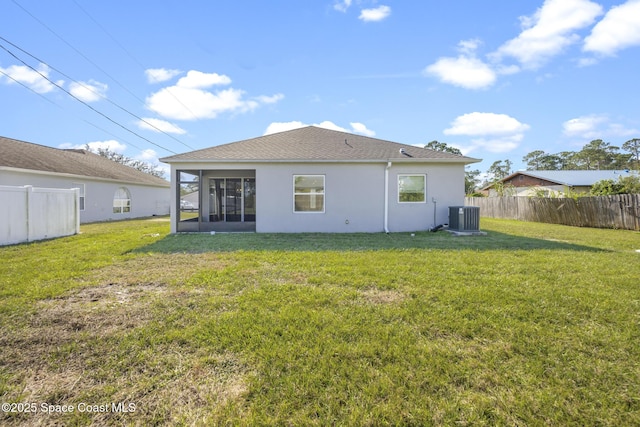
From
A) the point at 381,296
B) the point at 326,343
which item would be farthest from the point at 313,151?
the point at 326,343

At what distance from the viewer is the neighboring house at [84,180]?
1262 centimetres

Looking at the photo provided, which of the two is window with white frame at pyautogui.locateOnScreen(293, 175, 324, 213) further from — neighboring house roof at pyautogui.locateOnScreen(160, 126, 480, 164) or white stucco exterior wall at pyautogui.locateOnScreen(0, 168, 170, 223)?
white stucco exterior wall at pyautogui.locateOnScreen(0, 168, 170, 223)

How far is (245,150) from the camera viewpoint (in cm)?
1069

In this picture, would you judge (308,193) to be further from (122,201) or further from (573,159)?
(573,159)

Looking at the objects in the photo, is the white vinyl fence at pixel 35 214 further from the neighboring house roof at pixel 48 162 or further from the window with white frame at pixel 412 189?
the window with white frame at pixel 412 189

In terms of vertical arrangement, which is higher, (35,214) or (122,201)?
(122,201)

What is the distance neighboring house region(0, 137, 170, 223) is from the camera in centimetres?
1262

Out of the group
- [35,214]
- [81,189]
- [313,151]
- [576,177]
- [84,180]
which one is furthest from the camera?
[576,177]

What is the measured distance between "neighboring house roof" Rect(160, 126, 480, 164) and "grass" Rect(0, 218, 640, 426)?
5291mm

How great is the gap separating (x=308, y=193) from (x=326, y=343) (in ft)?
25.7

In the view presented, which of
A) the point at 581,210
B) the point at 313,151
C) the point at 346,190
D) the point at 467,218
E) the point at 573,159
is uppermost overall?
the point at 573,159

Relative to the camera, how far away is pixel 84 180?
15.5m

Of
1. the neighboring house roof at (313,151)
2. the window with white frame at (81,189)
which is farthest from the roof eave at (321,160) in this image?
the window with white frame at (81,189)

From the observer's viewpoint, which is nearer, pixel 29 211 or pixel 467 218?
pixel 29 211
